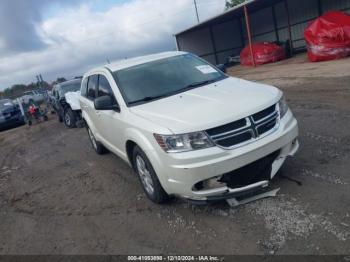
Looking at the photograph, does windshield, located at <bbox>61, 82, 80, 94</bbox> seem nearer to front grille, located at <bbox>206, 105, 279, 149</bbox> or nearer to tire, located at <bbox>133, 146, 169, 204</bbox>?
tire, located at <bbox>133, 146, 169, 204</bbox>

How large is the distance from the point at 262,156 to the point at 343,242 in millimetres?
1149

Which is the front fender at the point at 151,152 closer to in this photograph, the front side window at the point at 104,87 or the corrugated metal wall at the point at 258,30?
the front side window at the point at 104,87

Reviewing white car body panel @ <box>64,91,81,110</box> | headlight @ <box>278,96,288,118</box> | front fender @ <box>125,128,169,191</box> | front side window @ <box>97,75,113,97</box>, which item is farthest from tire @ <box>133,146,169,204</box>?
white car body panel @ <box>64,91,81,110</box>

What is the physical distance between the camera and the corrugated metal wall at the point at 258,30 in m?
22.7

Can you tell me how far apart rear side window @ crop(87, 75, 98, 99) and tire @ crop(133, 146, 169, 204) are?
6.78 feet

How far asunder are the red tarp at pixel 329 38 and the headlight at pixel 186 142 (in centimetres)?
1440

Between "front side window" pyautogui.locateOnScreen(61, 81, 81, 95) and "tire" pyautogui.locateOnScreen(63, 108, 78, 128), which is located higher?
"front side window" pyautogui.locateOnScreen(61, 81, 81, 95)

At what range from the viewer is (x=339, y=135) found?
5.71m

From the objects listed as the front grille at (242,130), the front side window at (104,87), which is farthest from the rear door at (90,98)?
the front grille at (242,130)

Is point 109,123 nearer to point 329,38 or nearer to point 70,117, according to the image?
point 70,117

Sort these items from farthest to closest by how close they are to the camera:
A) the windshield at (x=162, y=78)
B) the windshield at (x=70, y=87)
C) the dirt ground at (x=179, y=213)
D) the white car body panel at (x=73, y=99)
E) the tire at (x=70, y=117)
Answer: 1. the windshield at (x=70, y=87)
2. the tire at (x=70, y=117)
3. the white car body panel at (x=73, y=99)
4. the windshield at (x=162, y=78)
5. the dirt ground at (x=179, y=213)

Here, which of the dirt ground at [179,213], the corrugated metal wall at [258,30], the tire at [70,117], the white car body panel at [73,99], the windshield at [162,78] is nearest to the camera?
the dirt ground at [179,213]

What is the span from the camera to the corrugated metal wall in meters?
22.7

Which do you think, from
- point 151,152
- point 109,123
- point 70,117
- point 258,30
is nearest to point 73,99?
point 70,117
